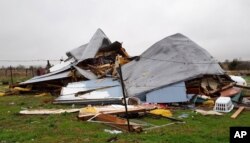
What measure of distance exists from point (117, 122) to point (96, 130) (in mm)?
802

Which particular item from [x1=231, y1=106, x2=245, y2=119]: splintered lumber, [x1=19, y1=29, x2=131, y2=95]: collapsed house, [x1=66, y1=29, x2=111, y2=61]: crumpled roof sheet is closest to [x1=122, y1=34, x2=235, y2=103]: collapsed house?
[x1=19, y1=29, x2=131, y2=95]: collapsed house

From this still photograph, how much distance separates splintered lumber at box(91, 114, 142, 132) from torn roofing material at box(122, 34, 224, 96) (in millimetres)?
5063

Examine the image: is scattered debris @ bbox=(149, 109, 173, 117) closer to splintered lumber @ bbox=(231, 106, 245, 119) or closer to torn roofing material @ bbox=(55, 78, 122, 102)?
splintered lumber @ bbox=(231, 106, 245, 119)

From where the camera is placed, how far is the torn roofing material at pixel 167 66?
648 inches

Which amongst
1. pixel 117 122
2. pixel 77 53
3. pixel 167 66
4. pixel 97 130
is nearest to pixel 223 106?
pixel 117 122

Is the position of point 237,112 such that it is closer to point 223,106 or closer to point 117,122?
point 223,106

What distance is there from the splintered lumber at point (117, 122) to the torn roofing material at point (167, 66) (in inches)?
199

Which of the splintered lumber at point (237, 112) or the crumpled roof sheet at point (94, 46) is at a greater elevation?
the crumpled roof sheet at point (94, 46)

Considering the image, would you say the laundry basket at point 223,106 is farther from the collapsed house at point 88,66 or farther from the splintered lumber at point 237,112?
the collapsed house at point 88,66

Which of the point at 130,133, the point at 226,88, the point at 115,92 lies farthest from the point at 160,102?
the point at 130,133

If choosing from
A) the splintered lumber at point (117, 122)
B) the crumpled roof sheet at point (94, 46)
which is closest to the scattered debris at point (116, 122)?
the splintered lumber at point (117, 122)

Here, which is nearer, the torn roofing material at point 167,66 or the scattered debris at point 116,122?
the scattered debris at point 116,122

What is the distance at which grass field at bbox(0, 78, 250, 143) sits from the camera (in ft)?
29.7

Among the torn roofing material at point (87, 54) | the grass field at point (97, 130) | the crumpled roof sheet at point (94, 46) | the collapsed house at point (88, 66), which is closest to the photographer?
the grass field at point (97, 130)
